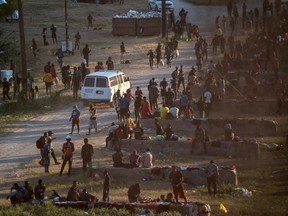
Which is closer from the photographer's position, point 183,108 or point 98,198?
point 98,198

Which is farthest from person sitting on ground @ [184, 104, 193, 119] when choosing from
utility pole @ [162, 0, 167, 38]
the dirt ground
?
utility pole @ [162, 0, 167, 38]

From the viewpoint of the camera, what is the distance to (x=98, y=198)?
25.6 metres

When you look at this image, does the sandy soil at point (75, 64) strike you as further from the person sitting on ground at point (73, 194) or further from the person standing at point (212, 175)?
the person standing at point (212, 175)

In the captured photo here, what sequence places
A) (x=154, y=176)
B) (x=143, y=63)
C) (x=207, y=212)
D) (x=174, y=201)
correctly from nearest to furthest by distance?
(x=207, y=212)
(x=174, y=201)
(x=154, y=176)
(x=143, y=63)

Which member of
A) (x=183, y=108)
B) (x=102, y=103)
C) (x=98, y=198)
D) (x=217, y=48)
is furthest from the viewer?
(x=217, y=48)

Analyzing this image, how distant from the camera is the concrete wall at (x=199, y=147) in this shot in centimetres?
3139

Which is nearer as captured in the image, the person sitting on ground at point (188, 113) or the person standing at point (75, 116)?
the person standing at point (75, 116)

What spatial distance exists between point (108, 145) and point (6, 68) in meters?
18.8

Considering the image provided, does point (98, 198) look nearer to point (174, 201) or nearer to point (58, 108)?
point (174, 201)

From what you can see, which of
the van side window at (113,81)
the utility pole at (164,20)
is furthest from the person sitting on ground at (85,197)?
the utility pole at (164,20)

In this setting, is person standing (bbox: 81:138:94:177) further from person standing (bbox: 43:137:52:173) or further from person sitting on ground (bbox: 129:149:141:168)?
person sitting on ground (bbox: 129:149:141:168)

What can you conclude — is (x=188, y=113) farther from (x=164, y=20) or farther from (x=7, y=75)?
(x=164, y=20)

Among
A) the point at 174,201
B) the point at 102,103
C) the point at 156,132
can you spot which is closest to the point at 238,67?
the point at 102,103

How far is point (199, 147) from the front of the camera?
103ft
